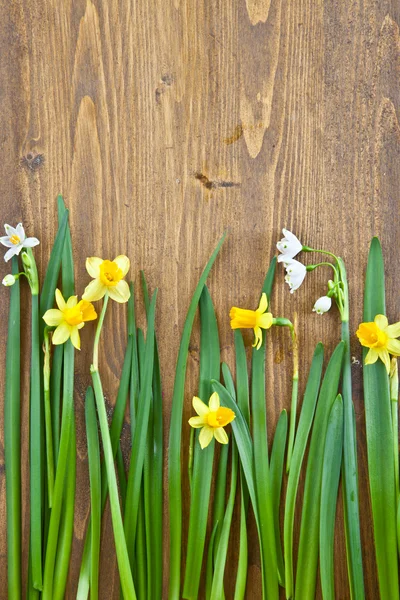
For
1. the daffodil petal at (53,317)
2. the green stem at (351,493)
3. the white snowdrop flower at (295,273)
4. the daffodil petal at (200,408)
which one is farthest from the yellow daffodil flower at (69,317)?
the green stem at (351,493)

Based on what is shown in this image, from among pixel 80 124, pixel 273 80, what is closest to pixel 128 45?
pixel 80 124

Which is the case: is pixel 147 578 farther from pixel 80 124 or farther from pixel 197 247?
pixel 80 124

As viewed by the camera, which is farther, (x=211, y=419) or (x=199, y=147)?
(x=199, y=147)

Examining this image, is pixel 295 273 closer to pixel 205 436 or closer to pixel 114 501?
pixel 205 436

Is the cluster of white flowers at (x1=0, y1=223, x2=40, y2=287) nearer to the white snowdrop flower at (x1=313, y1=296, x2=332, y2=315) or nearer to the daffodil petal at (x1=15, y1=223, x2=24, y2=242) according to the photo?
the daffodil petal at (x1=15, y1=223, x2=24, y2=242)

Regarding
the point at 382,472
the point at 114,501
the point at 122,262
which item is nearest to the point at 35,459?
the point at 114,501

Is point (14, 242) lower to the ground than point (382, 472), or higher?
higher
